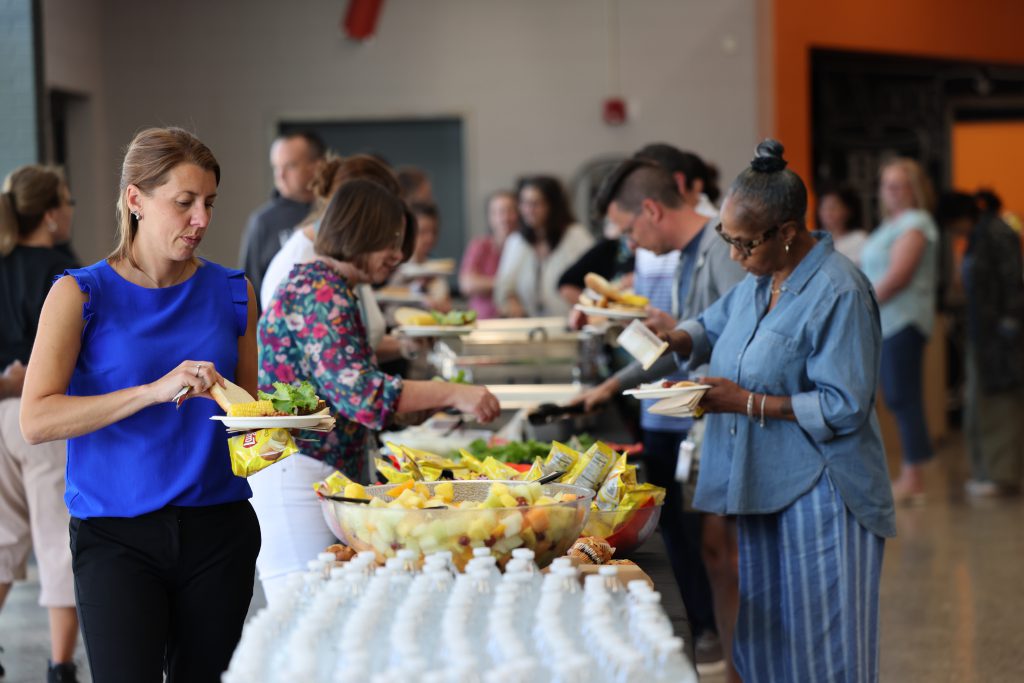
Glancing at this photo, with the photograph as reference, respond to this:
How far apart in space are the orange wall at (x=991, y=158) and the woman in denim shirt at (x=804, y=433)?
38.0 ft

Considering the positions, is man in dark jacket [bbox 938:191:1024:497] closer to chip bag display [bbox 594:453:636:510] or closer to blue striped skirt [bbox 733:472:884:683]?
blue striped skirt [bbox 733:472:884:683]

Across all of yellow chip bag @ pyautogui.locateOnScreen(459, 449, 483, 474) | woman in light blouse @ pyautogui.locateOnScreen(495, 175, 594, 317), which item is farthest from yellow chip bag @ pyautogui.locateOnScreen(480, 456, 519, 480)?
woman in light blouse @ pyautogui.locateOnScreen(495, 175, 594, 317)

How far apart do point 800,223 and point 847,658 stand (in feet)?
3.07

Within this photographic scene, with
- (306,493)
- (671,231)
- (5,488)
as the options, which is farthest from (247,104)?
(306,493)

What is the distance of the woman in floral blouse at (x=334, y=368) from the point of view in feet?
8.98

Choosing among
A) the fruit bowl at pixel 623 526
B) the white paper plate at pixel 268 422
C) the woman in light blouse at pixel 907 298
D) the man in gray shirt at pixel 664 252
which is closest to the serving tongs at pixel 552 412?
the man in gray shirt at pixel 664 252

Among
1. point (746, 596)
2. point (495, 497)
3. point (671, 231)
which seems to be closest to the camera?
point (495, 497)

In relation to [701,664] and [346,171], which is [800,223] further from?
[701,664]

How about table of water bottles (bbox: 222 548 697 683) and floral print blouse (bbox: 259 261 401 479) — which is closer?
table of water bottles (bbox: 222 548 697 683)

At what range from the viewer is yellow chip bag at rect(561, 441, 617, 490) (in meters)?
2.50

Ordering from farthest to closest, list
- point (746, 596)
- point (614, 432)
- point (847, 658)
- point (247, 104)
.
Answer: point (247, 104) < point (614, 432) < point (746, 596) < point (847, 658)

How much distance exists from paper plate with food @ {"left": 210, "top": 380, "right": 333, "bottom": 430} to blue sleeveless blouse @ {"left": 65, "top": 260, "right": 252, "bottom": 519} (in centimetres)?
9

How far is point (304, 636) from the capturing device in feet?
Answer: 5.11

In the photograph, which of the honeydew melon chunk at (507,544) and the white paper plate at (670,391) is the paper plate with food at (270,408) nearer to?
the honeydew melon chunk at (507,544)
